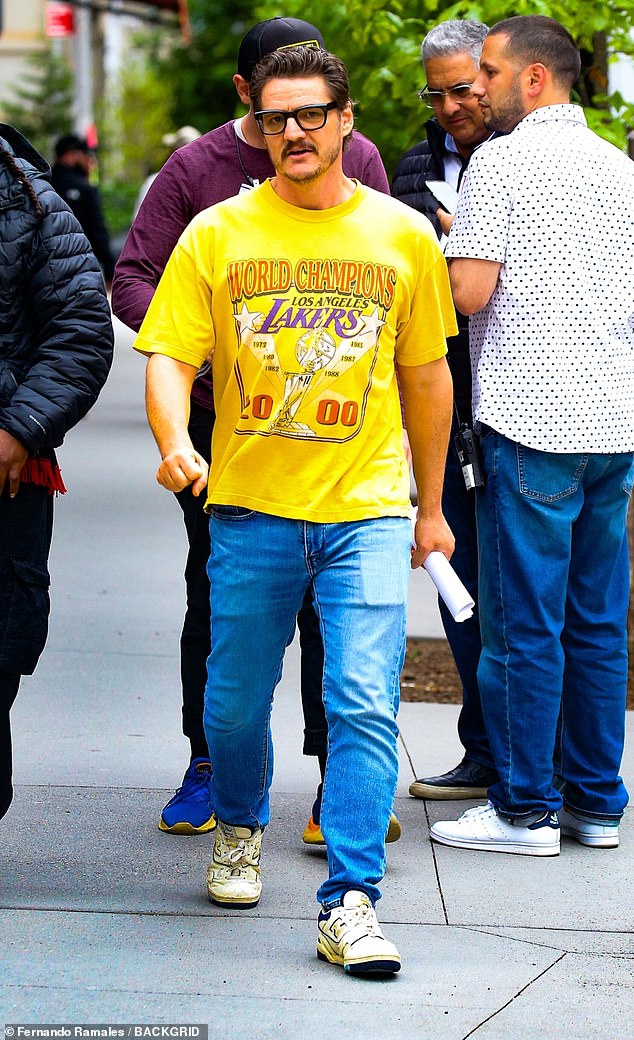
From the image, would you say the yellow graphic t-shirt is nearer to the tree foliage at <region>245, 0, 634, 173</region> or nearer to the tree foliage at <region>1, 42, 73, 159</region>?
the tree foliage at <region>245, 0, 634, 173</region>

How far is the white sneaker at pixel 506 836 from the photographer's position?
450 centimetres

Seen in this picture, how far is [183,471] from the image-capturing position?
333 centimetres

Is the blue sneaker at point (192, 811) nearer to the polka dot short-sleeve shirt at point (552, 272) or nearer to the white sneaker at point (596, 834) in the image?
the white sneaker at point (596, 834)

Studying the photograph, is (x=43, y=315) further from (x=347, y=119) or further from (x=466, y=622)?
(x=466, y=622)

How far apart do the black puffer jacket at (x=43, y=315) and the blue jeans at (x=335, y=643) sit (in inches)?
17.1

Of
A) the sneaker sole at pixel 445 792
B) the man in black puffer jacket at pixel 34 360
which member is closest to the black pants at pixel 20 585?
the man in black puffer jacket at pixel 34 360

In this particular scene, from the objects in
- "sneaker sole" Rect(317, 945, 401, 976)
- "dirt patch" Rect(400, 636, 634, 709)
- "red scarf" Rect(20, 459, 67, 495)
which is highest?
"red scarf" Rect(20, 459, 67, 495)

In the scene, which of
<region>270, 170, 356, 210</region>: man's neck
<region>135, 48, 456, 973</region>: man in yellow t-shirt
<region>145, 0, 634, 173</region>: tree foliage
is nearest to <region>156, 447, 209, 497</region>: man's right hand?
<region>135, 48, 456, 973</region>: man in yellow t-shirt

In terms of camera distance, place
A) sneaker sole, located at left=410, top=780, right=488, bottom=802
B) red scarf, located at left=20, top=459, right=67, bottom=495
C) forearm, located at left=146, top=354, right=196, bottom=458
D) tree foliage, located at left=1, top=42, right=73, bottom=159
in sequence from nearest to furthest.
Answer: forearm, located at left=146, top=354, right=196, bottom=458, red scarf, located at left=20, top=459, right=67, bottom=495, sneaker sole, located at left=410, top=780, right=488, bottom=802, tree foliage, located at left=1, top=42, right=73, bottom=159

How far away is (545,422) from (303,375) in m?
0.98

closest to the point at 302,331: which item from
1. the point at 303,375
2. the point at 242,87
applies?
the point at 303,375

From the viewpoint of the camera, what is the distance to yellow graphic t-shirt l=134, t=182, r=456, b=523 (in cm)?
356

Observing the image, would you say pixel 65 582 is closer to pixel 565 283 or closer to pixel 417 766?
pixel 417 766

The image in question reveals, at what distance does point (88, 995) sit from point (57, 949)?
257 millimetres
